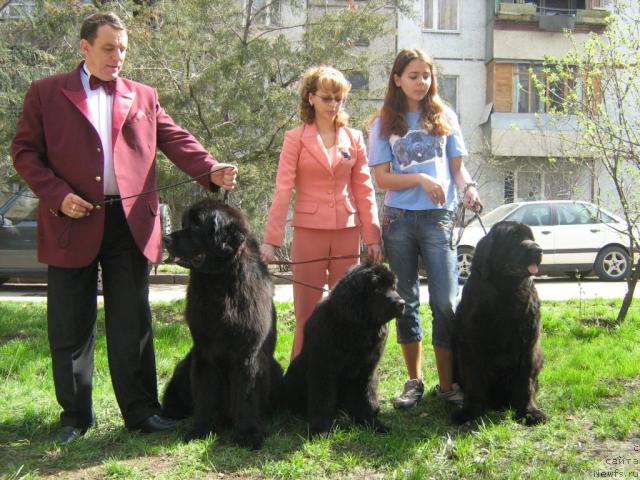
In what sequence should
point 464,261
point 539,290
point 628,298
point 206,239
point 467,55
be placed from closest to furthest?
point 206,239 < point 628,298 < point 539,290 < point 464,261 < point 467,55

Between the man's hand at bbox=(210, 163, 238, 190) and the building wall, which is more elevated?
the building wall

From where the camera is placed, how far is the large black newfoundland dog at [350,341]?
11.5 feet

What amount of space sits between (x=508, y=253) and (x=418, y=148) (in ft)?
3.48

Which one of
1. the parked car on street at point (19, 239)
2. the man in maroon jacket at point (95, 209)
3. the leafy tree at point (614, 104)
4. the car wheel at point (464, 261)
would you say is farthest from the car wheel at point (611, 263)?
the parked car on street at point (19, 239)

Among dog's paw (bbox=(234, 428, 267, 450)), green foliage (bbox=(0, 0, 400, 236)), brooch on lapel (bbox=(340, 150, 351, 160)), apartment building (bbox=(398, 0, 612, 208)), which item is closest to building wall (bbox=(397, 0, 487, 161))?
apartment building (bbox=(398, 0, 612, 208))

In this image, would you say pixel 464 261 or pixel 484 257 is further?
pixel 464 261

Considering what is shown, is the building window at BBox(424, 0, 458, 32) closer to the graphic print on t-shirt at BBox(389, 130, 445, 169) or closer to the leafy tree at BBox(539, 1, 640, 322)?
the leafy tree at BBox(539, 1, 640, 322)

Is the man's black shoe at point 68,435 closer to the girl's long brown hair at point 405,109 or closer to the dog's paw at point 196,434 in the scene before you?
the dog's paw at point 196,434

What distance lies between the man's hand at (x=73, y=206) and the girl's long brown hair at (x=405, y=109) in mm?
2100

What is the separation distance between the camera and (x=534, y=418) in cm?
369

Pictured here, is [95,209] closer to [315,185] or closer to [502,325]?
[315,185]

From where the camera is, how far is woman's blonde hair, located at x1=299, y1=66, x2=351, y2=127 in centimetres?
403

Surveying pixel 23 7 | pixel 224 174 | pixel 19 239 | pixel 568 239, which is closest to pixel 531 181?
pixel 568 239

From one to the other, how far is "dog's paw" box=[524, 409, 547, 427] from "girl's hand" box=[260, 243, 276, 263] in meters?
1.94
